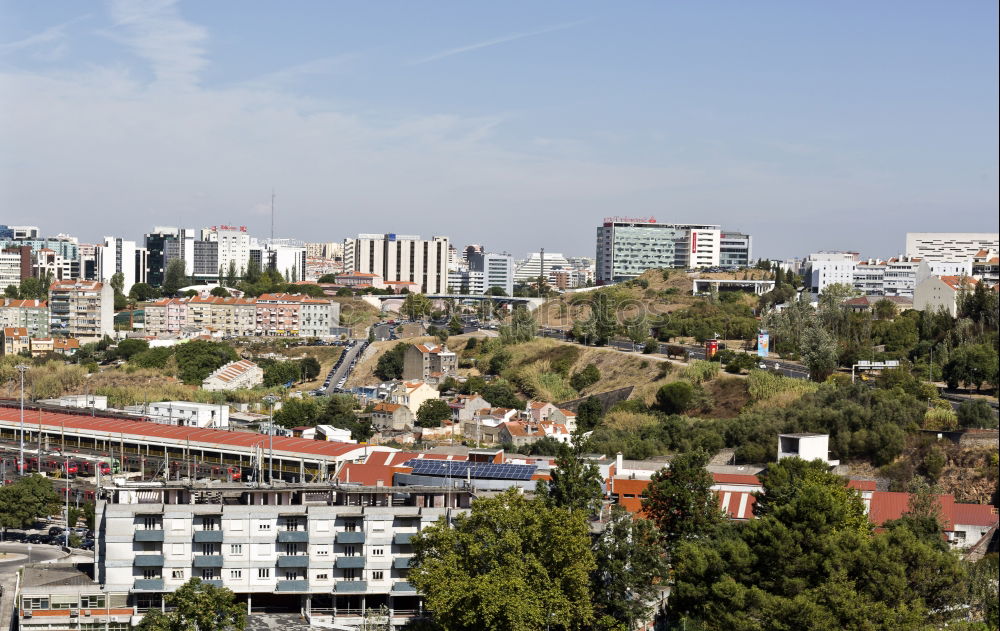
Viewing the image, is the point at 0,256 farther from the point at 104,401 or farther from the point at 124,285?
the point at 104,401

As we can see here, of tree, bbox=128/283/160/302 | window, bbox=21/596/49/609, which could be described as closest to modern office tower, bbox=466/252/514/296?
tree, bbox=128/283/160/302

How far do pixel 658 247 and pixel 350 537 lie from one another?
180 feet

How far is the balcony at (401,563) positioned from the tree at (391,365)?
77.0 feet

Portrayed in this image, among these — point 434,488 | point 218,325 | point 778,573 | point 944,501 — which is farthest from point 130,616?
point 218,325

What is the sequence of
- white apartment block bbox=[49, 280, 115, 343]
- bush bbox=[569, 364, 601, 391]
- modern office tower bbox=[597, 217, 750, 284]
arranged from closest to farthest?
1. bush bbox=[569, 364, 601, 391]
2. white apartment block bbox=[49, 280, 115, 343]
3. modern office tower bbox=[597, 217, 750, 284]

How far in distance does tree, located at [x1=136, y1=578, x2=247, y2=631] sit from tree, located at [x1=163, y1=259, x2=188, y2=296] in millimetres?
46622

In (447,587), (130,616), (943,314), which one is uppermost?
(943,314)

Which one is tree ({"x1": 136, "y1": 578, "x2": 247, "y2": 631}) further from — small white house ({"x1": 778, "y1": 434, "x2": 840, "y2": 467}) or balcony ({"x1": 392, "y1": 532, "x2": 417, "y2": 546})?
small white house ({"x1": 778, "y1": 434, "x2": 840, "y2": 467})

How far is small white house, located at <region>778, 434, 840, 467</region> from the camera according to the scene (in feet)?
70.8

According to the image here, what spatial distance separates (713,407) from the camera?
94.6ft

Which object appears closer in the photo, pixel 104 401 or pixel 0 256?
pixel 104 401

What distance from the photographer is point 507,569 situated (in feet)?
40.7

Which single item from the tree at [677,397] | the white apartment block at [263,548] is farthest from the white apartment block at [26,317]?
the white apartment block at [263,548]

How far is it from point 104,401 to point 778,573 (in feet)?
76.7
